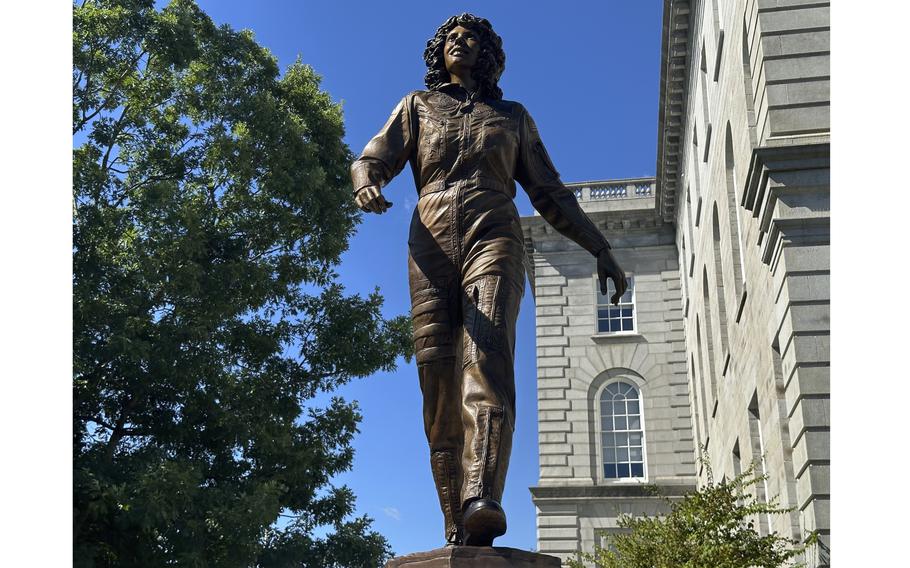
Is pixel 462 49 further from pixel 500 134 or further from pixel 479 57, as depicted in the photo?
pixel 500 134

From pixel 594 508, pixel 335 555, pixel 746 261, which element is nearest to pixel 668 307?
pixel 594 508

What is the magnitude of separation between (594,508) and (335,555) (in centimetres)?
2245

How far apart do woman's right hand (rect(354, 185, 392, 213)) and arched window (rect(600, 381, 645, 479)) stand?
1407 inches

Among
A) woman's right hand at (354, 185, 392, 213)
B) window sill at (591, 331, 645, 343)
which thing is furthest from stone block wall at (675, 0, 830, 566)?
window sill at (591, 331, 645, 343)

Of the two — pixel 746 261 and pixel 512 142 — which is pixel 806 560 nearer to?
pixel 746 261

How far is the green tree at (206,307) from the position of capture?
632 inches

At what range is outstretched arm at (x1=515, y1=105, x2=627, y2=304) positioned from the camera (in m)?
6.39

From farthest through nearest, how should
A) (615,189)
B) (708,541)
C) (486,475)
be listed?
(615,189) → (708,541) → (486,475)

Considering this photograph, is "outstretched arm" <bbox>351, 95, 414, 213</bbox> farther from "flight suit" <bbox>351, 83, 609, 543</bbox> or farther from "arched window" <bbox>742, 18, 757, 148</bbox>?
"arched window" <bbox>742, 18, 757, 148</bbox>

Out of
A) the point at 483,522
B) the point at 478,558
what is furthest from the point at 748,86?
the point at 478,558

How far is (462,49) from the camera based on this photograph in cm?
652

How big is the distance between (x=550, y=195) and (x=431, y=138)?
2.73 ft

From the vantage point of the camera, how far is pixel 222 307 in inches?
712

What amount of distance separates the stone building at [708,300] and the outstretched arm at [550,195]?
943 cm
